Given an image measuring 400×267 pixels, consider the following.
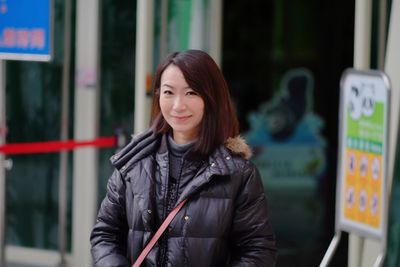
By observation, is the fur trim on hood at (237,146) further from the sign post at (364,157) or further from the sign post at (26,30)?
the sign post at (26,30)

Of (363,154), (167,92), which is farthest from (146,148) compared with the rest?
(363,154)

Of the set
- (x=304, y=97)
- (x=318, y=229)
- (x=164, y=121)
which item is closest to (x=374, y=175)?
(x=164, y=121)

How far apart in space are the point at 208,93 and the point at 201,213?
449mm

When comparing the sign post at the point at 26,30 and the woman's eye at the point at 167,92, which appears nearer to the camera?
the woman's eye at the point at 167,92

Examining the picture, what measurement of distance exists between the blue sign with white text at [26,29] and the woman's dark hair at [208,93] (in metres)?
2.65

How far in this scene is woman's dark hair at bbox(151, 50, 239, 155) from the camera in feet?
12.9

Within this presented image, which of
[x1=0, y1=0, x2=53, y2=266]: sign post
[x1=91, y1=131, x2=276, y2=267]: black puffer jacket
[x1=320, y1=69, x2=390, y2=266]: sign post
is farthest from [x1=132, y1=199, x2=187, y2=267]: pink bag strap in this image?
[x1=0, y1=0, x2=53, y2=266]: sign post

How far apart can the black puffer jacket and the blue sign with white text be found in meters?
2.66

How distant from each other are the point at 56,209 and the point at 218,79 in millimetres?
4260

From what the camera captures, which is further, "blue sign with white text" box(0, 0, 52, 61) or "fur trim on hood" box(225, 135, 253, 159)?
"blue sign with white text" box(0, 0, 52, 61)

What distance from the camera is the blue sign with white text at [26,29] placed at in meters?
6.54

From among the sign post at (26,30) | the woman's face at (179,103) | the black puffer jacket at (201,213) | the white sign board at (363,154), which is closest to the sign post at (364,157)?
the white sign board at (363,154)

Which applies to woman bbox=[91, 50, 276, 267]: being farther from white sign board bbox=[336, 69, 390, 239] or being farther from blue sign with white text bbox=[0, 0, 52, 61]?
blue sign with white text bbox=[0, 0, 52, 61]

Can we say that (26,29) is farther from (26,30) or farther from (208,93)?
(208,93)
